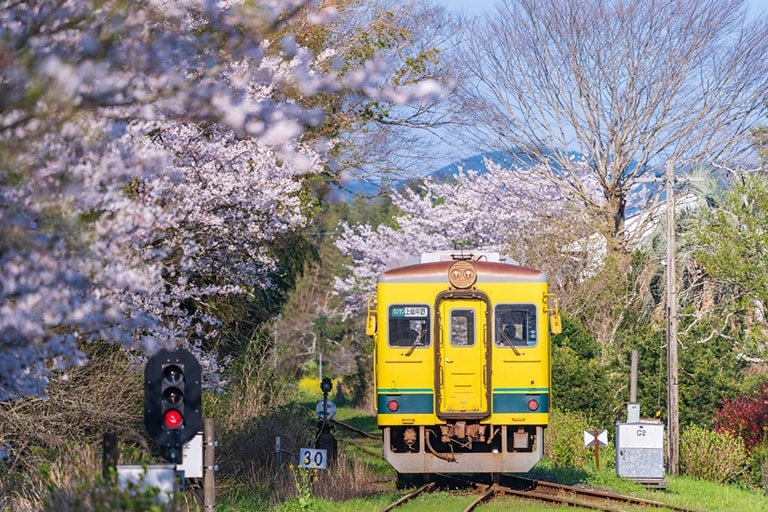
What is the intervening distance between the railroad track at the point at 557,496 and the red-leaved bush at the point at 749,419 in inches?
250

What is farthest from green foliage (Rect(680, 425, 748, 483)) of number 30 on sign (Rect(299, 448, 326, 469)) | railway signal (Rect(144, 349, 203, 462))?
railway signal (Rect(144, 349, 203, 462))

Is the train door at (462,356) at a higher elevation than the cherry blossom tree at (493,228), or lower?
lower

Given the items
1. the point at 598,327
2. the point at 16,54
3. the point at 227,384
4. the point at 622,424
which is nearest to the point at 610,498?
the point at 622,424

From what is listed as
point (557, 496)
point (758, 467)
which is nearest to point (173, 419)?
point (557, 496)

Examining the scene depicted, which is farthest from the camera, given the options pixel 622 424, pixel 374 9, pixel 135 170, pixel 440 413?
pixel 374 9

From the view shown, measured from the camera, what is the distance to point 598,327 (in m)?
32.4

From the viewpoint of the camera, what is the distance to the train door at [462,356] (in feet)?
54.7

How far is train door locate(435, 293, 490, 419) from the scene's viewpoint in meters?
16.7

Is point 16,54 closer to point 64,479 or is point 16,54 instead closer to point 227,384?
point 64,479

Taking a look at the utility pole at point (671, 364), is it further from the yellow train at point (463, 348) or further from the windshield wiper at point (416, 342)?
the windshield wiper at point (416, 342)

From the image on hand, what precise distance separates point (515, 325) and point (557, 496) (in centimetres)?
253

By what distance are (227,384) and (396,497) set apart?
396 cm

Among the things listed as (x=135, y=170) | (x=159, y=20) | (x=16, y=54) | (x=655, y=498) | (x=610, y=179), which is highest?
(x=610, y=179)

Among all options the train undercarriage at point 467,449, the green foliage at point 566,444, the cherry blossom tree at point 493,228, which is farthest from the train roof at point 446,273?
the cherry blossom tree at point 493,228
